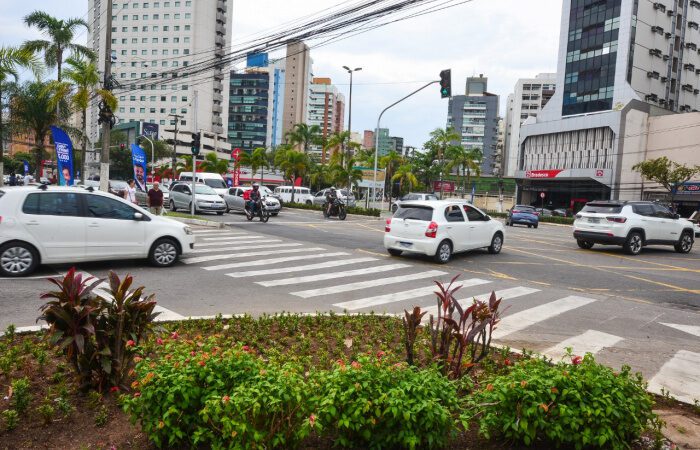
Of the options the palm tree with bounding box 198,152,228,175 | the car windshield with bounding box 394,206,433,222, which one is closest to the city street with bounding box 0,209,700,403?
the car windshield with bounding box 394,206,433,222

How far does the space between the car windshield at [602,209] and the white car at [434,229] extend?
5.26m

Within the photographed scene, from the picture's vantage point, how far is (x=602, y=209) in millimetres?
17594

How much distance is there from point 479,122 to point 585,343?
140 metres

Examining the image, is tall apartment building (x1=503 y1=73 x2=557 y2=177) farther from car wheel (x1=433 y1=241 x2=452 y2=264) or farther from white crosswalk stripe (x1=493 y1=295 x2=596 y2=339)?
white crosswalk stripe (x1=493 y1=295 x2=596 y2=339)

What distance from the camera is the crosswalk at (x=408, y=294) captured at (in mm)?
6543

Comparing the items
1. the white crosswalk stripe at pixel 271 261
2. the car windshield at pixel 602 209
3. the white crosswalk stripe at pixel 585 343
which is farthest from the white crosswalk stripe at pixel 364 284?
the car windshield at pixel 602 209

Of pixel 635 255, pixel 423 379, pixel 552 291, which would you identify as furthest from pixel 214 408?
pixel 635 255

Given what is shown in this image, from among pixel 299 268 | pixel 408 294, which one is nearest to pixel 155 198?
pixel 299 268

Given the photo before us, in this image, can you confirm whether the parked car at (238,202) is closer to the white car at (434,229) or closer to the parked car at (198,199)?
the parked car at (198,199)

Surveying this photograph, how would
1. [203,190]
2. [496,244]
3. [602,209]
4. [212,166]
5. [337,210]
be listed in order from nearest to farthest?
[496,244] < [602,209] < [203,190] < [337,210] < [212,166]

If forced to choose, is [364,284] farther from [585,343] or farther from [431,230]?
[585,343]

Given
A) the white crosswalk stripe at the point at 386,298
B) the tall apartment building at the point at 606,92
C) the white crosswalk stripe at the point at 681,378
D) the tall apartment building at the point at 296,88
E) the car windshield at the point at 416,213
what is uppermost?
the tall apartment building at the point at 296,88

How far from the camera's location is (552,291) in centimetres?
1064

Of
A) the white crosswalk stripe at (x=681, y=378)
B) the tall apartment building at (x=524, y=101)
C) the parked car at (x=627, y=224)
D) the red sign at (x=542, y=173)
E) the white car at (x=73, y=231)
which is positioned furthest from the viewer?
the tall apartment building at (x=524, y=101)
